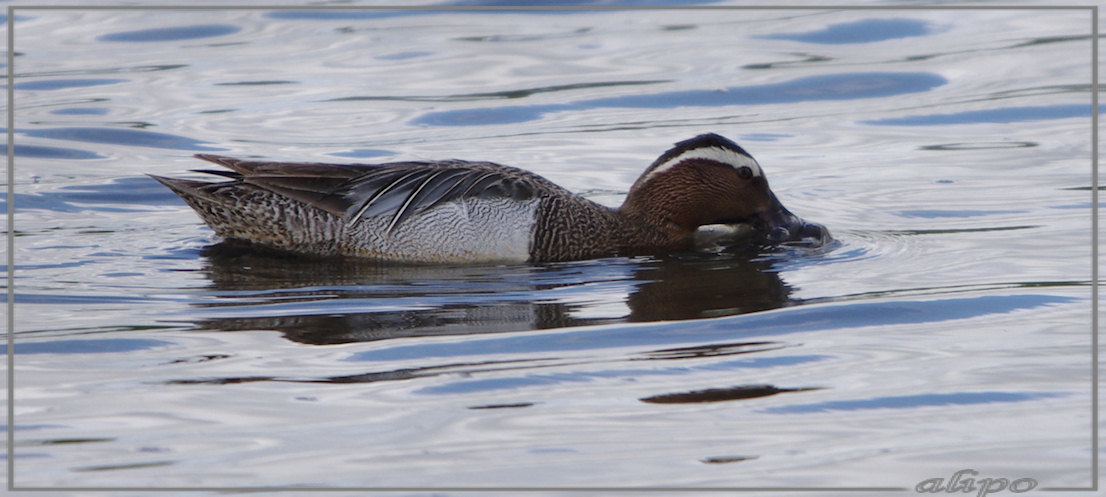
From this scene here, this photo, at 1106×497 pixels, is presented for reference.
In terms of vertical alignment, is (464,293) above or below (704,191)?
below

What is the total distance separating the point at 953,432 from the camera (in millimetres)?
5621

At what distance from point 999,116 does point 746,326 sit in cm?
672

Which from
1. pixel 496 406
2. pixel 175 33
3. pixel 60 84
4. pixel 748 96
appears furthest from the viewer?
pixel 175 33

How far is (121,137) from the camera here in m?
13.2

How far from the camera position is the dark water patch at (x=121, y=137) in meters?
13.0

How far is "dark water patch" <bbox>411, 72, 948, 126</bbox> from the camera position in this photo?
1367cm

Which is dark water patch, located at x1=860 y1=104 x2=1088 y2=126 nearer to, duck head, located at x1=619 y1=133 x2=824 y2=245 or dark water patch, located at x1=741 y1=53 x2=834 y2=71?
dark water patch, located at x1=741 y1=53 x2=834 y2=71

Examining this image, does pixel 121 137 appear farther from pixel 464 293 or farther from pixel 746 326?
pixel 746 326

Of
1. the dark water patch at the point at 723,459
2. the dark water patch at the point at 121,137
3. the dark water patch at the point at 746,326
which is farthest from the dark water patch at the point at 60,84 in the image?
the dark water patch at the point at 723,459

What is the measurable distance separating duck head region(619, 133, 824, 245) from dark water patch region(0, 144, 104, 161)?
16.3 ft

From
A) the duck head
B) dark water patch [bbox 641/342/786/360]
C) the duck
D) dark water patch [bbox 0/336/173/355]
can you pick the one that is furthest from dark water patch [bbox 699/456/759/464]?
the duck head

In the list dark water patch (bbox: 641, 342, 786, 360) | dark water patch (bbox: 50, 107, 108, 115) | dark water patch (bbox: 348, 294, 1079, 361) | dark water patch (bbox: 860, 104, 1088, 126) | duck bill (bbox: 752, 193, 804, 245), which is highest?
dark water patch (bbox: 50, 107, 108, 115)

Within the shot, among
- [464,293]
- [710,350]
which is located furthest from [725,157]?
[710,350]

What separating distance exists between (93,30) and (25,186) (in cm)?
276
